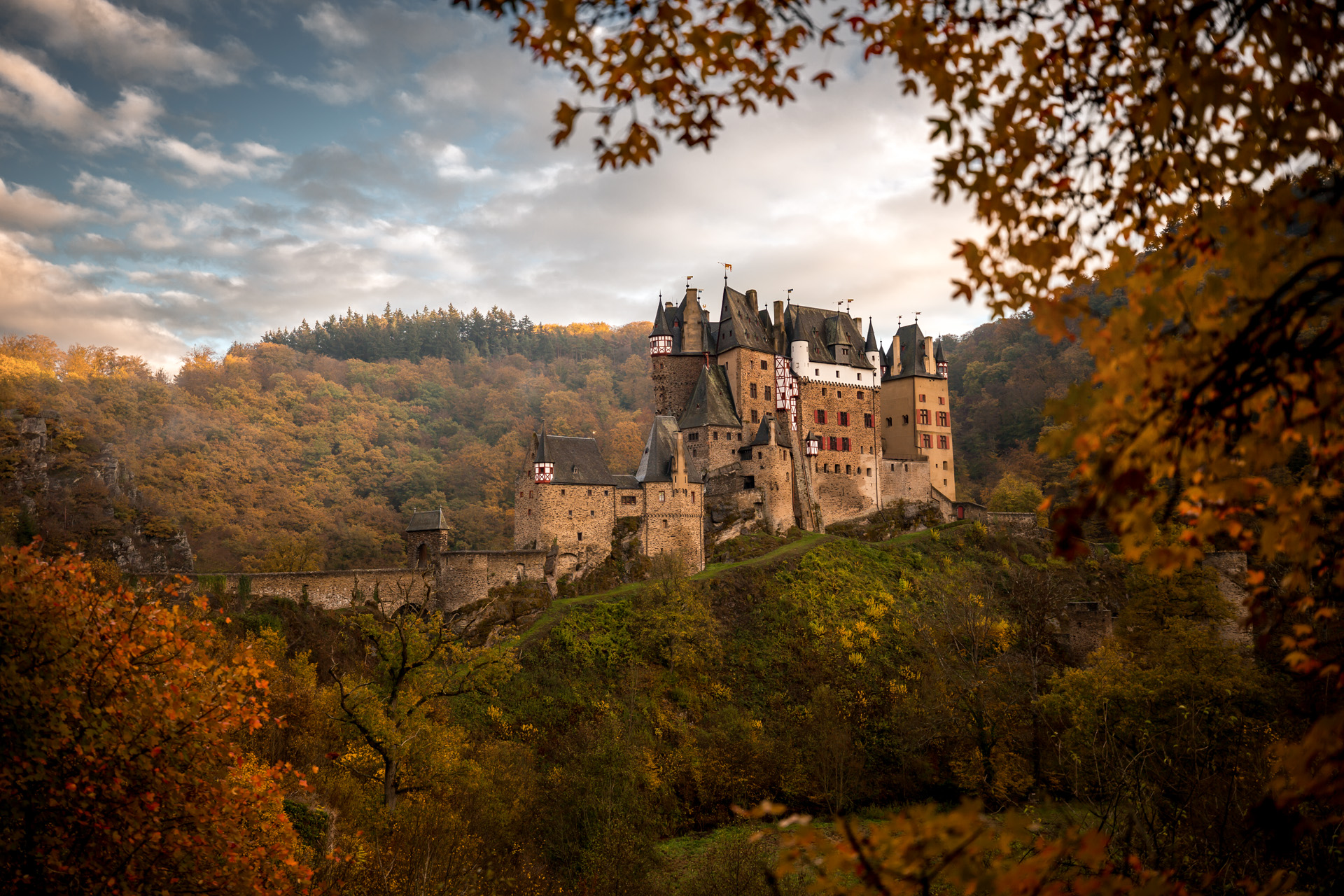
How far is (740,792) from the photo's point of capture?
27.0 m

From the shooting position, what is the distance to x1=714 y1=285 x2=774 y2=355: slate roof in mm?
45031

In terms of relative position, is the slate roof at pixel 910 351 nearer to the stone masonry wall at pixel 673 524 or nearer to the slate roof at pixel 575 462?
the stone masonry wall at pixel 673 524

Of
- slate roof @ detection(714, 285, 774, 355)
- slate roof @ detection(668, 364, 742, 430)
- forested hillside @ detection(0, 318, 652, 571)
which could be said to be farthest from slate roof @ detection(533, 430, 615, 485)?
forested hillside @ detection(0, 318, 652, 571)

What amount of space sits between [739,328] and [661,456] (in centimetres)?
987

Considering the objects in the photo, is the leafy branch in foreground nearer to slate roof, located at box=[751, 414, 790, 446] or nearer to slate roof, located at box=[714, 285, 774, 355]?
slate roof, located at box=[751, 414, 790, 446]

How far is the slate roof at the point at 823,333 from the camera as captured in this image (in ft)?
158

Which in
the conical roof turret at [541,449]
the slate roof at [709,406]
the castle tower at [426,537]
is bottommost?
the castle tower at [426,537]

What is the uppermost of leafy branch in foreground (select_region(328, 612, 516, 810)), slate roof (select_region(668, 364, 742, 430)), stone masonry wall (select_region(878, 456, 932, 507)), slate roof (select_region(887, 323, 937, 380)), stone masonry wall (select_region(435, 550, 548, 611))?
slate roof (select_region(887, 323, 937, 380))

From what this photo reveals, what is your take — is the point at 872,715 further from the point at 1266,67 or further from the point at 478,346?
the point at 478,346

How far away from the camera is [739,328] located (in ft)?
149

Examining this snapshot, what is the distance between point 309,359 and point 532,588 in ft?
174

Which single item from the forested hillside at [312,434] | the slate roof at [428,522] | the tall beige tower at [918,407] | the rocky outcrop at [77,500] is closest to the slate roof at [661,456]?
the slate roof at [428,522]

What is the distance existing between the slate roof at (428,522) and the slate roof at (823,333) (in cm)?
2174

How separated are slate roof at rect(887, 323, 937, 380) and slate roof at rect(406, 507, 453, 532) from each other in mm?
28231
